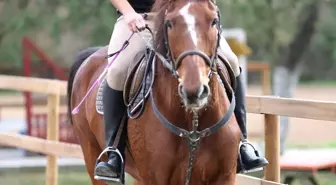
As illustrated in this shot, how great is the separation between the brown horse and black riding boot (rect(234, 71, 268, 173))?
24cm

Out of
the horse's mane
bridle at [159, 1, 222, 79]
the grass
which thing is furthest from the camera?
the grass

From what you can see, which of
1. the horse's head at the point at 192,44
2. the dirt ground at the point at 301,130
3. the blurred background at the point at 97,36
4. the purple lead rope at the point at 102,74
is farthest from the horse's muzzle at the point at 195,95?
the dirt ground at the point at 301,130

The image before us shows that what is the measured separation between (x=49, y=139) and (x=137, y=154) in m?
3.78

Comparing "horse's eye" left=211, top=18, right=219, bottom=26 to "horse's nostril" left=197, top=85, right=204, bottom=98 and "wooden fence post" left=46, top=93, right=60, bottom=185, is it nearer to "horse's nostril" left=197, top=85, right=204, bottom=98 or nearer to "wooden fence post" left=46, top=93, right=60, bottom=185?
"horse's nostril" left=197, top=85, right=204, bottom=98

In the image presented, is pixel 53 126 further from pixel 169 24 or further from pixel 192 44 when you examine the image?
pixel 192 44

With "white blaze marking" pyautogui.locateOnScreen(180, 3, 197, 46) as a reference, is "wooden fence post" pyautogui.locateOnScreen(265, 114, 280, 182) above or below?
below

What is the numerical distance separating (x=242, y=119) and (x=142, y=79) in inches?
28.3

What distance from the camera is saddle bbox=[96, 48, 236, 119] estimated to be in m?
4.68

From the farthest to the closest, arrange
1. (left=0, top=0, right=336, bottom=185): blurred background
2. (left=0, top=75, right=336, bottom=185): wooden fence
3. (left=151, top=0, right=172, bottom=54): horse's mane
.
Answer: (left=0, top=0, right=336, bottom=185): blurred background
(left=0, top=75, right=336, bottom=185): wooden fence
(left=151, top=0, right=172, bottom=54): horse's mane

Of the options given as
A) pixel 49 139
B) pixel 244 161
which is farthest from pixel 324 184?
pixel 244 161

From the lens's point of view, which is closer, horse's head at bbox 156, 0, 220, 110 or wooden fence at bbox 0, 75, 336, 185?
horse's head at bbox 156, 0, 220, 110

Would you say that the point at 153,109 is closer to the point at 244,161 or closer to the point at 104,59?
the point at 244,161

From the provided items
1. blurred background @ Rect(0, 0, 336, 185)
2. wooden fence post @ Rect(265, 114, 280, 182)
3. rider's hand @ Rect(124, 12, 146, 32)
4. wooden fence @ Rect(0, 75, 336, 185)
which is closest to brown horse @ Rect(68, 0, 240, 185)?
rider's hand @ Rect(124, 12, 146, 32)

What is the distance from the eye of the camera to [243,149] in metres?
4.88
